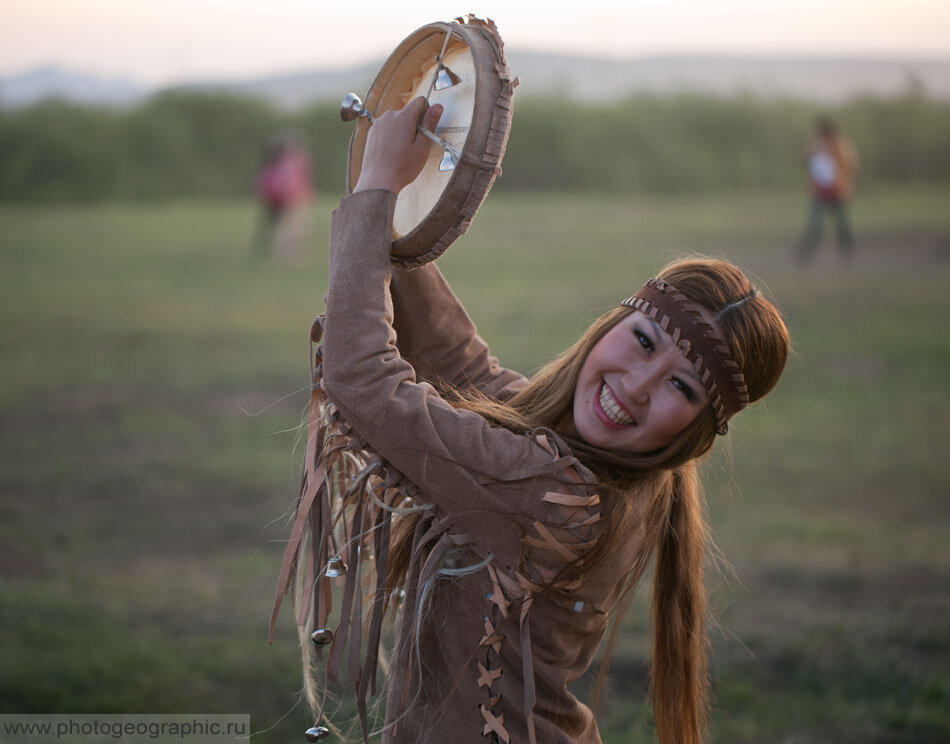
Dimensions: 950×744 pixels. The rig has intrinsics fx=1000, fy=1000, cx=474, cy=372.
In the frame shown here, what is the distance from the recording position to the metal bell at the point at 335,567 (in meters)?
1.74

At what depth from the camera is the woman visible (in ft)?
5.14

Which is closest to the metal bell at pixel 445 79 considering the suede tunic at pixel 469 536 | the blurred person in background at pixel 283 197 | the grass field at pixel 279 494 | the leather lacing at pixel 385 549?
the suede tunic at pixel 469 536

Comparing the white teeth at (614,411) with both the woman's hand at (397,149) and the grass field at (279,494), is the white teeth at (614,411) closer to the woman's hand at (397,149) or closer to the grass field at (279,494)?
the woman's hand at (397,149)

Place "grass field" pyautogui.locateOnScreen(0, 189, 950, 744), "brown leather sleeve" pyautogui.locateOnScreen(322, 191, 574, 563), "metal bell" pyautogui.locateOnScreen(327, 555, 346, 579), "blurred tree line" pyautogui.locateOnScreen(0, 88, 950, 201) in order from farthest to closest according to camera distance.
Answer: "blurred tree line" pyautogui.locateOnScreen(0, 88, 950, 201), "grass field" pyautogui.locateOnScreen(0, 189, 950, 744), "metal bell" pyautogui.locateOnScreen(327, 555, 346, 579), "brown leather sleeve" pyautogui.locateOnScreen(322, 191, 574, 563)

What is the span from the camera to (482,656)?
164 centimetres

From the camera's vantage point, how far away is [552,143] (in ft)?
68.4

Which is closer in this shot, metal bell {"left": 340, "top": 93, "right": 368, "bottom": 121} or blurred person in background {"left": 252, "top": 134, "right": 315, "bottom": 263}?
metal bell {"left": 340, "top": 93, "right": 368, "bottom": 121}

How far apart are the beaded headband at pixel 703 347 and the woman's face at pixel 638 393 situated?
1cm

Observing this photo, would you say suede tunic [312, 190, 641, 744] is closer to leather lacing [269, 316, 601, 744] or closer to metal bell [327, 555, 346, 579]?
leather lacing [269, 316, 601, 744]

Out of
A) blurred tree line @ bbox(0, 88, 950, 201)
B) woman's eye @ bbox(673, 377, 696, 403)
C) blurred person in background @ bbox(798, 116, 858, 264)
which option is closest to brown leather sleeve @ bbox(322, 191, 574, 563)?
woman's eye @ bbox(673, 377, 696, 403)

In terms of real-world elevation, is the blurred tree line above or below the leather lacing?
above

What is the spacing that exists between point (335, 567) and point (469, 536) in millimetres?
299

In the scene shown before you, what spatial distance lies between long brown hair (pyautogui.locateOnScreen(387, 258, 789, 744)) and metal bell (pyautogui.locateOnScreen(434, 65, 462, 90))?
0.49 metres

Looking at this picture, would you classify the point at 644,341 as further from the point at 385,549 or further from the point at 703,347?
the point at 385,549
